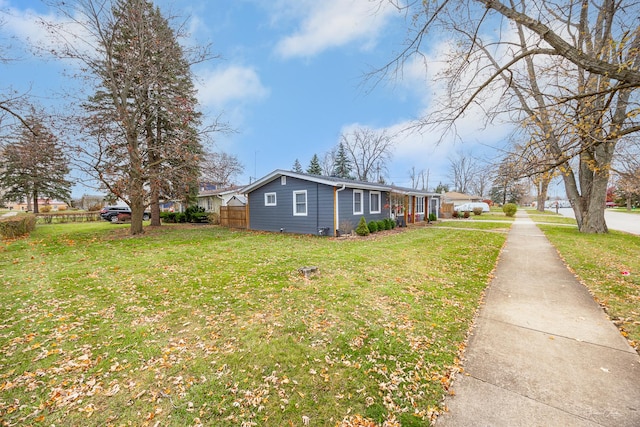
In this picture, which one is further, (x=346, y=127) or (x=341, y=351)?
(x=346, y=127)

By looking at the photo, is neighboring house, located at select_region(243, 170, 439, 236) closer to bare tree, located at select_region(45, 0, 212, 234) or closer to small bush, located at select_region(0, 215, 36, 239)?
bare tree, located at select_region(45, 0, 212, 234)

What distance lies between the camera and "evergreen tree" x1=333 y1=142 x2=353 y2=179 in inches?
1661

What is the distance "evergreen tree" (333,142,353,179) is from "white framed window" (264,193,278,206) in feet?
92.0

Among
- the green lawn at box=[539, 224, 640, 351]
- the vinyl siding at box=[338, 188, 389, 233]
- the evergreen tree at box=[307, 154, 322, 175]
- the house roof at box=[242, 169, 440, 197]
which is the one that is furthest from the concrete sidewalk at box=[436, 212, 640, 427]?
the evergreen tree at box=[307, 154, 322, 175]

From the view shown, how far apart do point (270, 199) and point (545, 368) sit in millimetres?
14304

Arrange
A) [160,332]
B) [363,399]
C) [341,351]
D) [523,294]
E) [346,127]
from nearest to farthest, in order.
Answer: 1. [363,399]
2. [341,351]
3. [160,332]
4. [523,294]
5. [346,127]

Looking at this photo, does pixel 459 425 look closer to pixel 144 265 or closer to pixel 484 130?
pixel 484 130

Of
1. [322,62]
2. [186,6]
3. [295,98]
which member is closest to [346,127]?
[295,98]

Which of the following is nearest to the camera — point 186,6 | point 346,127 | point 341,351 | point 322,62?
point 341,351

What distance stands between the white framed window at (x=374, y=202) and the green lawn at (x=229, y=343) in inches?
358

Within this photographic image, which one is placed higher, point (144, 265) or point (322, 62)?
point (322, 62)

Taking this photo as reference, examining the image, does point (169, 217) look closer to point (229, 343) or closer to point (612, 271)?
point (229, 343)

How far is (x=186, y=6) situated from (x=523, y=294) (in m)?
17.8

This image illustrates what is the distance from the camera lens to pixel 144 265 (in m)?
7.10
